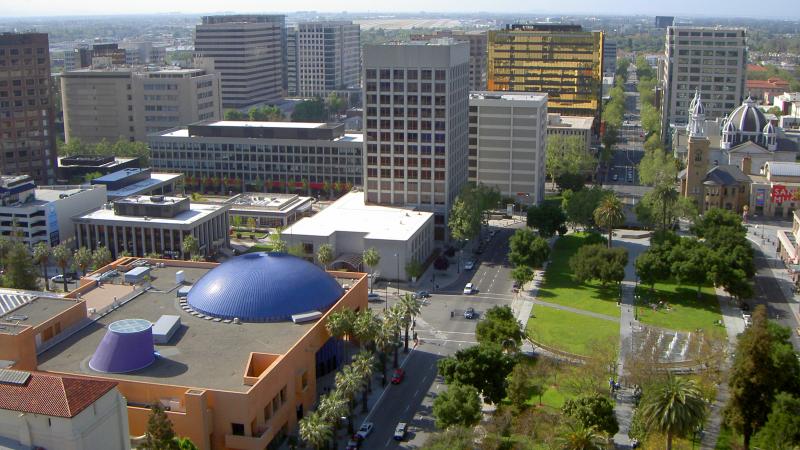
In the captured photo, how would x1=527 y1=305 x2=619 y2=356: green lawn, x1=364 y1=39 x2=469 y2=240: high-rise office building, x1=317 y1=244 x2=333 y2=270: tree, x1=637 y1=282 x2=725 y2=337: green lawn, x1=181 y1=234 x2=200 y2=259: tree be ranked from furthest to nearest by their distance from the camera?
1. x1=364 y1=39 x2=469 y2=240: high-rise office building
2. x1=181 y1=234 x2=200 y2=259: tree
3. x1=317 y1=244 x2=333 y2=270: tree
4. x1=637 y1=282 x2=725 y2=337: green lawn
5. x1=527 y1=305 x2=619 y2=356: green lawn

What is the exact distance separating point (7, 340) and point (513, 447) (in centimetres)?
5059

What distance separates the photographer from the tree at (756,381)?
263ft

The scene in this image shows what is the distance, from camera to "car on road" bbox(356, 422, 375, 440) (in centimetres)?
8569

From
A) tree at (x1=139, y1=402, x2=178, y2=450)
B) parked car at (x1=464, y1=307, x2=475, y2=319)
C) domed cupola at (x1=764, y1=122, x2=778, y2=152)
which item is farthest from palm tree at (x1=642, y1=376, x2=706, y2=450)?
domed cupola at (x1=764, y1=122, x2=778, y2=152)

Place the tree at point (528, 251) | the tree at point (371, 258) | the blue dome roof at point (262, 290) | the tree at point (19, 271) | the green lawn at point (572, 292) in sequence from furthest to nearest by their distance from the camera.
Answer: the tree at point (528, 251)
the tree at point (371, 258)
the green lawn at point (572, 292)
the tree at point (19, 271)
the blue dome roof at point (262, 290)

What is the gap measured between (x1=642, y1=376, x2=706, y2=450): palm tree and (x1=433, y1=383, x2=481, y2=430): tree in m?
15.9

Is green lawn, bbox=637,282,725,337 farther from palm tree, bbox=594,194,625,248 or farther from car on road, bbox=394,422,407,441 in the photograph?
car on road, bbox=394,422,407,441

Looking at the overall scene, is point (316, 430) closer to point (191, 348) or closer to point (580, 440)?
point (191, 348)

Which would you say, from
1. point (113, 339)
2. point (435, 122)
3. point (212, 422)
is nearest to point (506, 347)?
point (212, 422)

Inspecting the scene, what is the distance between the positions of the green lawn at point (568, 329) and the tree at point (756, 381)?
2436cm

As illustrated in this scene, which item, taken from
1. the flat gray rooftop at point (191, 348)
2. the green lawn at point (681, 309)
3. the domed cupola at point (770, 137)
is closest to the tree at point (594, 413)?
the flat gray rooftop at point (191, 348)

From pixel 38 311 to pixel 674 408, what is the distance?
6771 centimetres

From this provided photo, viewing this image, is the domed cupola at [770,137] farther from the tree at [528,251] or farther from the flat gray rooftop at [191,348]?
the flat gray rooftop at [191,348]

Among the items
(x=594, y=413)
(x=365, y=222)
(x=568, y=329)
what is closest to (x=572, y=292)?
(x=568, y=329)
